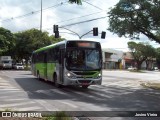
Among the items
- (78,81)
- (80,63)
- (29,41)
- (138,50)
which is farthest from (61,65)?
(138,50)

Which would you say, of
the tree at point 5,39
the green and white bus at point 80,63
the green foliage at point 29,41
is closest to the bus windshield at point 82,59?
the green and white bus at point 80,63

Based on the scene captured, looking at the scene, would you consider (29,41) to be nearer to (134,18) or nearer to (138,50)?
(138,50)

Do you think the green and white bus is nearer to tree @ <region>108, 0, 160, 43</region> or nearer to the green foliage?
tree @ <region>108, 0, 160, 43</region>

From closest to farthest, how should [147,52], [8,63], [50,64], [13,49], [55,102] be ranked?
1. [55,102]
2. [50,64]
3. [8,63]
4. [13,49]
5. [147,52]

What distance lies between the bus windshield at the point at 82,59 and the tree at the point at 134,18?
6.24 m

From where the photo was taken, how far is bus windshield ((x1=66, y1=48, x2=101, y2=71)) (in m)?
20.7

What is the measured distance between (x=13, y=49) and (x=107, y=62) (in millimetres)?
47023

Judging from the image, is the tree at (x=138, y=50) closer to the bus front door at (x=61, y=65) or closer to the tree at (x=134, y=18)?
the tree at (x=134, y=18)

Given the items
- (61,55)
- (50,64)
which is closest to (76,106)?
(61,55)

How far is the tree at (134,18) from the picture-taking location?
2541cm

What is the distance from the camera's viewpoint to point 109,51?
118m

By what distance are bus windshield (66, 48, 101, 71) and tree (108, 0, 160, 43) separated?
20.5 feet

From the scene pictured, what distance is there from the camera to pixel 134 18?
2647cm

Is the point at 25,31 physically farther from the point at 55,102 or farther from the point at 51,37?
the point at 55,102
